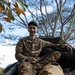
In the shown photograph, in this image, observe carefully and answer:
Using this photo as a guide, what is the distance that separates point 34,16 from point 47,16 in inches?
37.7

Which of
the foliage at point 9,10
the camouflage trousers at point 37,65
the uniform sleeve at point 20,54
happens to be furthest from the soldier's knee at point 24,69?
the foliage at point 9,10

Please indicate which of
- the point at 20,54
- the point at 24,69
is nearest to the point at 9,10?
the point at 24,69

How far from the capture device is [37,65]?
12.6ft

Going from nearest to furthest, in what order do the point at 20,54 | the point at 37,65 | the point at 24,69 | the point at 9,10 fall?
the point at 9,10
the point at 24,69
the point at 37,65
the point at 20,54

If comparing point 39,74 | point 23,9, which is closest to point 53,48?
point 39,74

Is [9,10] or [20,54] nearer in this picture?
[9,10]

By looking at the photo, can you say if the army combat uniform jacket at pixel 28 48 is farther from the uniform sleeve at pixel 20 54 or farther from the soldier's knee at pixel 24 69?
the soldier's knee at pixel 24 69

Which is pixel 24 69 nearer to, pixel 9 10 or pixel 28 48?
pixel 28 48

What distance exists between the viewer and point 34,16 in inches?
626

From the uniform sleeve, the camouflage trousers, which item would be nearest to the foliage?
the camouflage trousers

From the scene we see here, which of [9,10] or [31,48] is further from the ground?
[9,10]

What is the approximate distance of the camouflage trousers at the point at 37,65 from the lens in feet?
11.7

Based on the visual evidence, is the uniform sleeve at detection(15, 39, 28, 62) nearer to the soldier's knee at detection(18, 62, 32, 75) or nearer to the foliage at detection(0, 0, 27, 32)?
the soldier's knee at detection(18, 62, 32, 75)

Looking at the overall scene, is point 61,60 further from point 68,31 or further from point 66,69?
point 68,31
